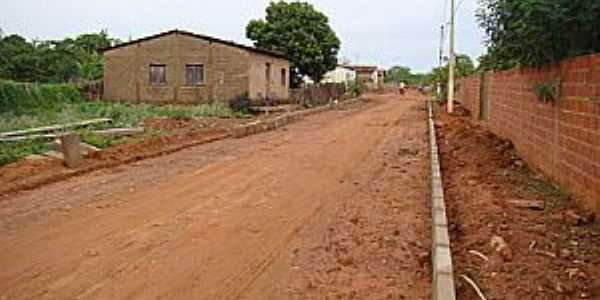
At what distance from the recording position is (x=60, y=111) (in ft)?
104

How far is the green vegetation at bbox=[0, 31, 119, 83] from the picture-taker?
47250 mm

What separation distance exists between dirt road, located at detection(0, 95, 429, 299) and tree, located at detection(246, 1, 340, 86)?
37947mm

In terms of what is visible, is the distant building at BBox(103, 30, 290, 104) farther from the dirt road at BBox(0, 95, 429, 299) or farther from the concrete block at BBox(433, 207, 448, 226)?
the concrete block at BBox(433, 207, 448, 226)

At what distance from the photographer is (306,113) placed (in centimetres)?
3891

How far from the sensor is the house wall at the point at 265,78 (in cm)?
4056

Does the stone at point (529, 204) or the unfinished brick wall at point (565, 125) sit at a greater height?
the unfinished brick wall at point (565, 125)

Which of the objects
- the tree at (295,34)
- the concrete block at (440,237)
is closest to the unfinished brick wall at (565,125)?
the concrete block at (440,237)

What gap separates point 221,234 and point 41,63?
145 feet

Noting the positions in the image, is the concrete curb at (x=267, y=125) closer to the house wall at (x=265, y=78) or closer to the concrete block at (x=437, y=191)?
the house wall at (x=265, y=78)

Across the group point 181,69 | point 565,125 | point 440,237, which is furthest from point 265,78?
point 440,237

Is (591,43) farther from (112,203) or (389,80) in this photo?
(389,80)

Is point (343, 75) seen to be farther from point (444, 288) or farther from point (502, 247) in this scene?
point (444, 288)

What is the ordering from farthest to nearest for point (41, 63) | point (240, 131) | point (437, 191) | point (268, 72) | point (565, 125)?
point (41, 63)
point (268, 72)
point (240, 131)
point (437, 191)
point (565, 125)

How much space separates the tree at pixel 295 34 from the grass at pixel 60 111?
15.7 m
